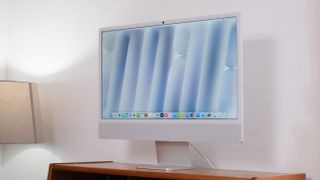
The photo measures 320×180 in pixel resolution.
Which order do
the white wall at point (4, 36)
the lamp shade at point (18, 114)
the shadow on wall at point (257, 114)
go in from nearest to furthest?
the shadow on wall at point (257, 114)
the lamp shade at point (18, 114)
the white wall at point (4, 36)

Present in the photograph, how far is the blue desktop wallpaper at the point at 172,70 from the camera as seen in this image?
2.08 m

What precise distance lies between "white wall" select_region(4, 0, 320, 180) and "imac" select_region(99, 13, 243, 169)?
0.72ft

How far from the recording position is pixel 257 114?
224 cm

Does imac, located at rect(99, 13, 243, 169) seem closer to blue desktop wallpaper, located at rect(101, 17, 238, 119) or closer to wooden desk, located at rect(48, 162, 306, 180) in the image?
blue desktop wallpaper, located at rect(101, 17, 238, 119)

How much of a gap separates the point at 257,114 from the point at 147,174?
51 cm

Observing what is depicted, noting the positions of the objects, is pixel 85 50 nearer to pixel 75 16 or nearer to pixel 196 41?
pixel 75 16

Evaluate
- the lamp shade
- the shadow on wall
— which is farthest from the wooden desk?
the lamp shade

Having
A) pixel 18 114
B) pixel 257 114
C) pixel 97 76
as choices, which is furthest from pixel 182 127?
pixel 18 114

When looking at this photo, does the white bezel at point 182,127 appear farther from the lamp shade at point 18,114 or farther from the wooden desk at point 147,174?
the lamp shade at point 18,114

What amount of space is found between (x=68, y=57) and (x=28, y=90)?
27 cm

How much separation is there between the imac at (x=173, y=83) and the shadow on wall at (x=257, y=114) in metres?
0.19

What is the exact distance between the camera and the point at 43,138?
3.01 metres

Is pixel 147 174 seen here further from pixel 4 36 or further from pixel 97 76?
pixel 4 36

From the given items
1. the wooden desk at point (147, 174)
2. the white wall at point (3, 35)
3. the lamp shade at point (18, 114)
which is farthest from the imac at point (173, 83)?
the white wall at point (3, 35)
